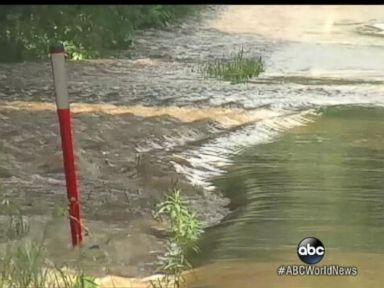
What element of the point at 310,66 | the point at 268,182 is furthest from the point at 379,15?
the point at 268,182

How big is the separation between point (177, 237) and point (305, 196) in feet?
0.75

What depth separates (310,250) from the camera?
4.20 ft

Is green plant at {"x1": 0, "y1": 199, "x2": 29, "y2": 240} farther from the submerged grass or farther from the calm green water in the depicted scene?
the calm green water

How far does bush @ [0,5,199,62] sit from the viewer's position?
4.26 feet

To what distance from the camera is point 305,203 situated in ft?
4.24

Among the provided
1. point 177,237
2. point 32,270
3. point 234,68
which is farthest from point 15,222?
point 234,68

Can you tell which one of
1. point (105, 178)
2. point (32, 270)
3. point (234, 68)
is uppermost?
point (234, 68)

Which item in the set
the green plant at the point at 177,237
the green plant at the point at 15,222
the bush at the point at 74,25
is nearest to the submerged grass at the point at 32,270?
the green plant at the point at 15,222

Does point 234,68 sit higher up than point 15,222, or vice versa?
point 234,68

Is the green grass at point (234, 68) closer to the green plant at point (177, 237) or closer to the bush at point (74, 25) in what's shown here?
the bush at point (74, 25)

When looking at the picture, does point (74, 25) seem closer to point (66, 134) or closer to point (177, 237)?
point (66, 134)

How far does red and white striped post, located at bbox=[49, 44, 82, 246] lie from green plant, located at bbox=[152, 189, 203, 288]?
0.46ft

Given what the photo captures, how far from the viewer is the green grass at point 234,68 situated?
1326 millimetres
